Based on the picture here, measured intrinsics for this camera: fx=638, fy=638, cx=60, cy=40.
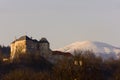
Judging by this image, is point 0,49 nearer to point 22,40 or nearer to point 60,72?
point 22,40

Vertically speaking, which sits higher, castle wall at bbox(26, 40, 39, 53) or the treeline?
castle wall at bbox(26, 40, 39, 53)

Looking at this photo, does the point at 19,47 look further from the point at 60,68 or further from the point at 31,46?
the point at 60,68

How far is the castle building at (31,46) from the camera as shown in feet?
416

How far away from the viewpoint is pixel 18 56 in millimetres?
116688

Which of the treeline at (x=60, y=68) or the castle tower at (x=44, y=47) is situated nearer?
the treeline at (x=60, y=68)

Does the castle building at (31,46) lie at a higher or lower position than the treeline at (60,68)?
higher

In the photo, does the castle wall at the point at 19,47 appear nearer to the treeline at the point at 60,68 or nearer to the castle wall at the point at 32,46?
the castle wall at the point at 32,46

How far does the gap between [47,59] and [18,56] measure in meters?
8.63

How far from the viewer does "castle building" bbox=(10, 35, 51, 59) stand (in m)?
127

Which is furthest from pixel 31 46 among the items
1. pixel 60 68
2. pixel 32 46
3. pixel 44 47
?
pixel 60 68

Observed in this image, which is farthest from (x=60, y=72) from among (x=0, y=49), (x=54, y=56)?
(x=0, y=49)

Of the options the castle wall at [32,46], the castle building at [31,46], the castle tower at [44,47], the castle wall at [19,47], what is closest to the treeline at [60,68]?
the castle wall at [19,47]

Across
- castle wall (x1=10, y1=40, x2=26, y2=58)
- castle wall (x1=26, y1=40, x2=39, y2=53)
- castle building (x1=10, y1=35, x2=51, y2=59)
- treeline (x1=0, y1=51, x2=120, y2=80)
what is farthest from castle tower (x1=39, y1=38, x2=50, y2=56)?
treeline (x1=0, y1=51, x2=120, y2=80)

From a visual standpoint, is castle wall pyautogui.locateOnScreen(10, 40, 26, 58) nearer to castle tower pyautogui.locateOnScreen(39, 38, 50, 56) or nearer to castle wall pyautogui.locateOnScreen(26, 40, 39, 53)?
castle wall pyautogui.locateOnScreen(26, 40, 39, 53)
